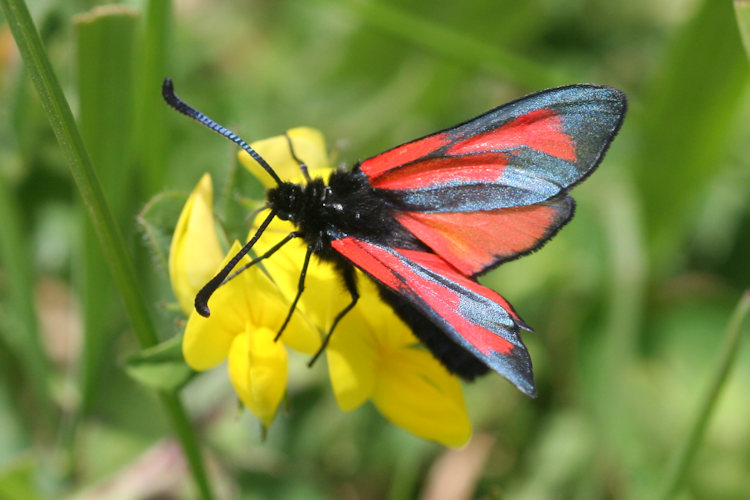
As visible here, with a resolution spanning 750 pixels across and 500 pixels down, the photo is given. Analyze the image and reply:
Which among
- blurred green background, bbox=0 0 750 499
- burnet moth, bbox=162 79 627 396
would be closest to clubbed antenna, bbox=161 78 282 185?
burnet moth, bbox=162 79 627 396

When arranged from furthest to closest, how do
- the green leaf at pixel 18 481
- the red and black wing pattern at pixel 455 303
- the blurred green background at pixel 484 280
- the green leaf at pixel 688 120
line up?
the green leaf at pixel 688 120 → the blurred green background at pixel 484 280 → the green leaf at pixel 18 481 → the red and black wing pattern at pixel 455 303

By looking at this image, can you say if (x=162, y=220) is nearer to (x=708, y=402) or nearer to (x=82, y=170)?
(x=82, y=170)

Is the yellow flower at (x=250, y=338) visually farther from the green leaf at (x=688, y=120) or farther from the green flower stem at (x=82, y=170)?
the green leaf at (x=688, y=120)

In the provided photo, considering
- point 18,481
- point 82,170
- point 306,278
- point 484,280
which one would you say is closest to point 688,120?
point 484,280

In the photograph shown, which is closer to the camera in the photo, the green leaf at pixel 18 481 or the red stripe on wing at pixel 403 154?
the red stripe on wing at pixel 403 154

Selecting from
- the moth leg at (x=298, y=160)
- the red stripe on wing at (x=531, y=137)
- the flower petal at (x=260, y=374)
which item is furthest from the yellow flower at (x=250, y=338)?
the red stripe on wing at (x=531, y=137)

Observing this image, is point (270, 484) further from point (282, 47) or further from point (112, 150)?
point (282, 47)
